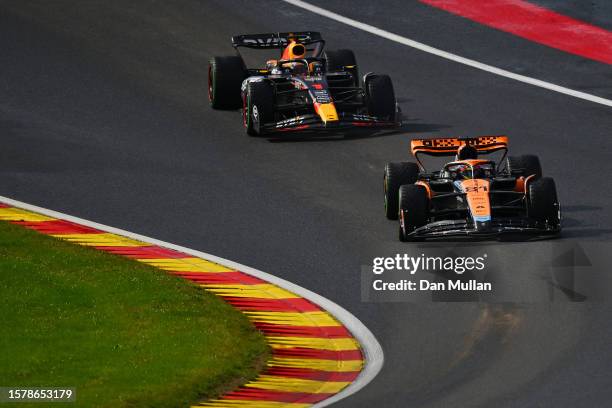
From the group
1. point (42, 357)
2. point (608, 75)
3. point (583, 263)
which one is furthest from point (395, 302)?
point (608, 75)

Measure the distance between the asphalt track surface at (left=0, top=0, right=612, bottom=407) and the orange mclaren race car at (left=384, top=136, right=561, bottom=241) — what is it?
25cm

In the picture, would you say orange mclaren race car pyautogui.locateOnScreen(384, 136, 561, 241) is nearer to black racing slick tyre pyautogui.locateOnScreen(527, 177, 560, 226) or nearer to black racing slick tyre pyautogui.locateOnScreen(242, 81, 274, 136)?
black racing slick tyre pyautogui.locateOnScreen(527, 177, 560, 226)

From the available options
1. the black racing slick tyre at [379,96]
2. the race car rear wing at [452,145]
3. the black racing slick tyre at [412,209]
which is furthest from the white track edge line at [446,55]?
the black racing slick tyre at [412,209]

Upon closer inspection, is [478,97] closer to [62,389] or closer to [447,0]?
[447,0]

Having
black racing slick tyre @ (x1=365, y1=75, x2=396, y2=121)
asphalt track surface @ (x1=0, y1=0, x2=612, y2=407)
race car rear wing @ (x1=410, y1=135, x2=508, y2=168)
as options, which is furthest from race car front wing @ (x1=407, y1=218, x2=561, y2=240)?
black racing slick tyre @ (x1=365, y1=75, x2=396, y2=121)

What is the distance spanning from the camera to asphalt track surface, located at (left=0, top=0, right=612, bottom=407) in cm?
1612

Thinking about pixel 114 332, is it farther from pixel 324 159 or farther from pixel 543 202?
pixel 324 159

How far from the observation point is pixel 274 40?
1112 inches

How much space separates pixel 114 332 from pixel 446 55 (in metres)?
16.3

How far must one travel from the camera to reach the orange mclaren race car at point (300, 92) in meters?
26.0

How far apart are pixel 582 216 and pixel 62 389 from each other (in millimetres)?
9257

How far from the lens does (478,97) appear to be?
29.0 meters

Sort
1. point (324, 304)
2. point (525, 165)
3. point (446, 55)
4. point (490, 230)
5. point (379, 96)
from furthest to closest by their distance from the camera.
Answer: point (446, 55) → point (379, 96) → point (525, 165) → point (490, 230) → point (324, 304)

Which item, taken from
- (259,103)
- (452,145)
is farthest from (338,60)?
(452,145)
